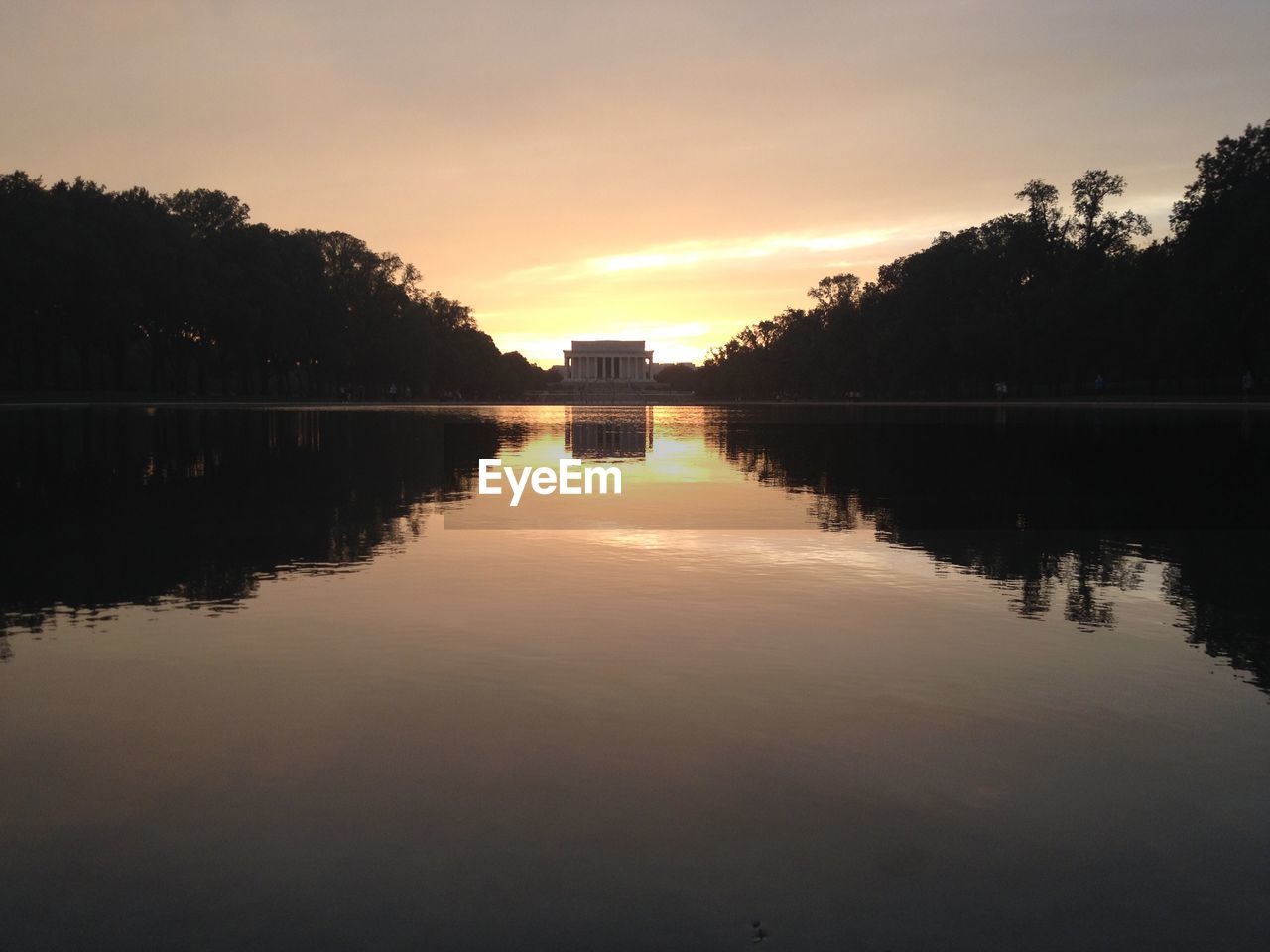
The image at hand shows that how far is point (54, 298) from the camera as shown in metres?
77.3

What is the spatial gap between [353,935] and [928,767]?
134 inches

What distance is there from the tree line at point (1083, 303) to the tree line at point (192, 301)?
5787 centimetres

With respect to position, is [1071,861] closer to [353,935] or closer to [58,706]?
[353,935]

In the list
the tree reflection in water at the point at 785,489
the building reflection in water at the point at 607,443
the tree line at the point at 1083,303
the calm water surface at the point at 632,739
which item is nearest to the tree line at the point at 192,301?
the tree reflection in water at the point at 785,489

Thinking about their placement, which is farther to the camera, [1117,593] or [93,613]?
→ [1117,593]

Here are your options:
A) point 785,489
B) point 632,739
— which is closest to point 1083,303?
point 785,489

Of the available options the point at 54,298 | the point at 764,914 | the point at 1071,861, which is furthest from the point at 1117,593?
the point at 54,298

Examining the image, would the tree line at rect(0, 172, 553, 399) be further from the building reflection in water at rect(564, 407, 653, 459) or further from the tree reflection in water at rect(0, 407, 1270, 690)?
the building reflection in water at rect(564, 407, 653, 459)

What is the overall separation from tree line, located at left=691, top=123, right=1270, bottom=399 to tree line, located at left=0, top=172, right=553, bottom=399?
5787 cm

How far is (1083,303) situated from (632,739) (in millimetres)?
96672

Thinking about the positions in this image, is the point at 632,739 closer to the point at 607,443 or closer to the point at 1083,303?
the point at 607,443

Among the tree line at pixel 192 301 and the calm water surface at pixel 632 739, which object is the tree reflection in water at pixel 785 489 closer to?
the calm water surface at pixel 632 739

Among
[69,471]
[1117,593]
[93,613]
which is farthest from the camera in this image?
[69,471]

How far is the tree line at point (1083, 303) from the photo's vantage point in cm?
7731
